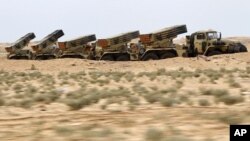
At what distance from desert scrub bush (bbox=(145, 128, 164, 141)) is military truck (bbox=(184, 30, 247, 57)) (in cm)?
3288

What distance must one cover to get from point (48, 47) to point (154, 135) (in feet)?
145

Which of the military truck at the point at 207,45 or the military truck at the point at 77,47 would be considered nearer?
the military truck at the point at 207,45

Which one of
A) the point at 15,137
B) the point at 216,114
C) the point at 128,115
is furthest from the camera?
the point at 128,115

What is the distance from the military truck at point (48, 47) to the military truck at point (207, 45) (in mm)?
15187

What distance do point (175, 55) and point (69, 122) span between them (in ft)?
106

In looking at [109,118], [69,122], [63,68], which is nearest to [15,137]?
[69,122]

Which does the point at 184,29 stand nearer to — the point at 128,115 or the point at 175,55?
the point at 175,55

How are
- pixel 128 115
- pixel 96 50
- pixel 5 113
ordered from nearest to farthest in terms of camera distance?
pixel 128 115 → pixel 5 113 → pixel 96 50

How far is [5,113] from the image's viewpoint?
44.7 feet

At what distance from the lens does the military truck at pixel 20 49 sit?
5354 centimetres

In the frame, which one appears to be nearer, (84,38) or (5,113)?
(5,113)

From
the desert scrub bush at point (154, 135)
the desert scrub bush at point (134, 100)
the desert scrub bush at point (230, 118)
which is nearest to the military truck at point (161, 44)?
the desert scrub bush at point (134, 100)

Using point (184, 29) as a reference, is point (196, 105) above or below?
below

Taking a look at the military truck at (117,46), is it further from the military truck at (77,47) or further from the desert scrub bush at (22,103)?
the desert scrub bush at (22,103)
